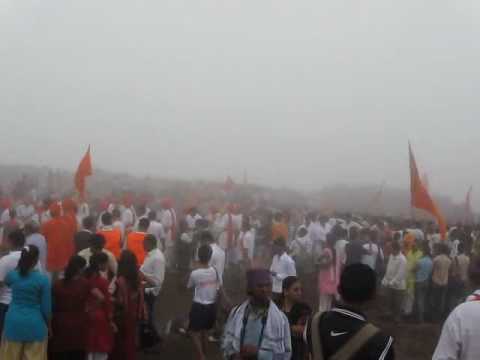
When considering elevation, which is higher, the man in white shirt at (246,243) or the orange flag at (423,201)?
the orange flag at (423,201)

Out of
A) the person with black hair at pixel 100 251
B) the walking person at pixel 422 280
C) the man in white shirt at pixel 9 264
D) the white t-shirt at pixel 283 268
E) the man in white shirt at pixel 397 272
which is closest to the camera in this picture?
the man in white shirt at pixel 9 264

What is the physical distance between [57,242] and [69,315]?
2.83 metres

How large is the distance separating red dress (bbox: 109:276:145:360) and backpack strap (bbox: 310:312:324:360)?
2.37m

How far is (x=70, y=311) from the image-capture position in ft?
15.2

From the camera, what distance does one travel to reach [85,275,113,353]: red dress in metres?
4.63

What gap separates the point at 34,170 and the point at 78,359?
16777 mm

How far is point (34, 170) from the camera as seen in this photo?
2039 cm

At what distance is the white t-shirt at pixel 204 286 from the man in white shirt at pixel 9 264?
1650 mm

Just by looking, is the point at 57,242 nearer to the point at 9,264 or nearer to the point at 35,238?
the point at 35,238

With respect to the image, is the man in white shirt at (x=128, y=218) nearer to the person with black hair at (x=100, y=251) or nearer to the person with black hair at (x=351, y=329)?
the person with black hair at (x=100, y=251)

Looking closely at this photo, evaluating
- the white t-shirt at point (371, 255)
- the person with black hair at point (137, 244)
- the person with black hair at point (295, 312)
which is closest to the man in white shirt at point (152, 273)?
the person with black hair at point (137, 244)

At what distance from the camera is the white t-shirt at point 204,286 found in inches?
224

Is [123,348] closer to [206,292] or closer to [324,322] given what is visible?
[206,292]

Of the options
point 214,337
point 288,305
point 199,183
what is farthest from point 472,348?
point 199,183
